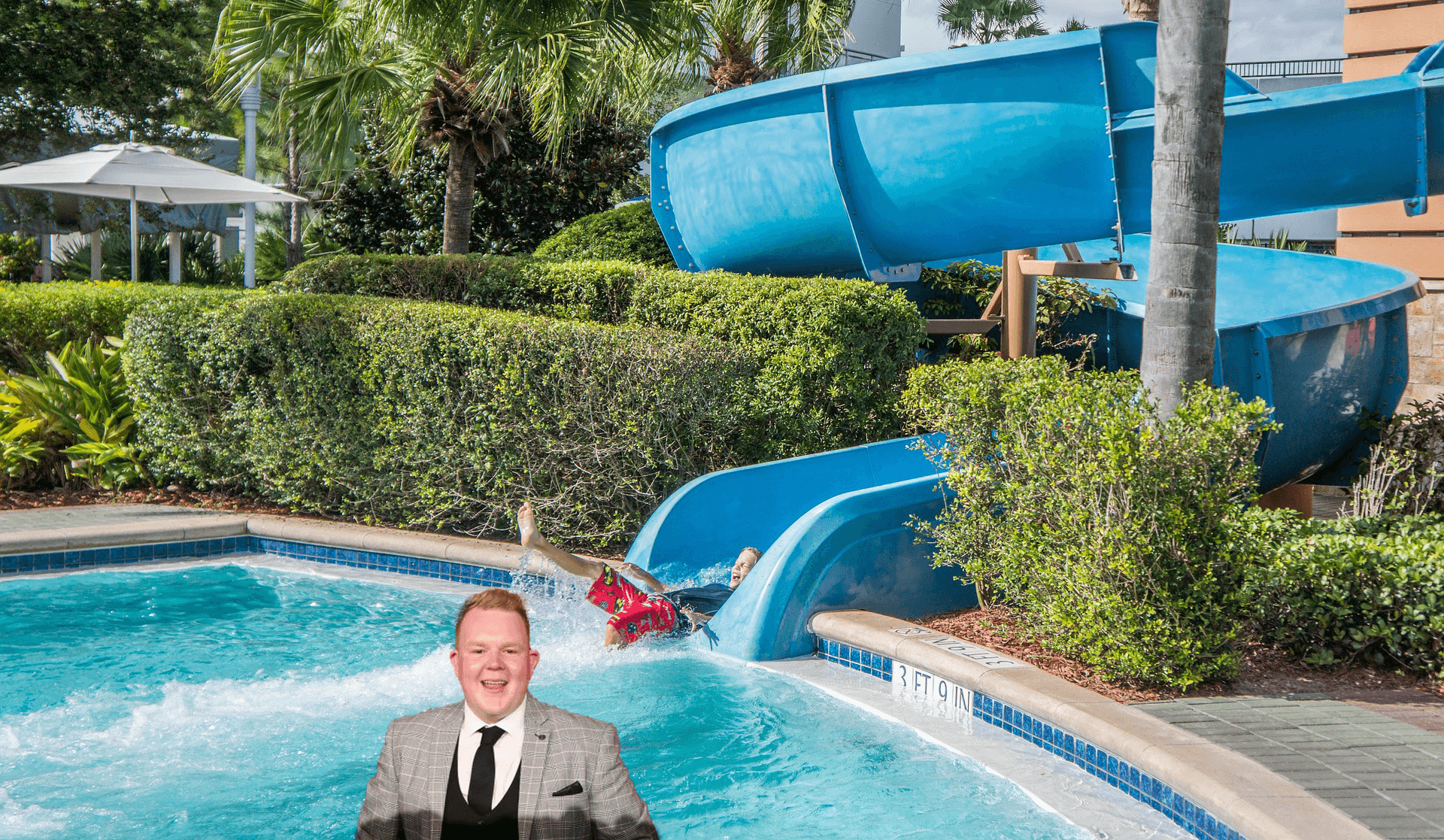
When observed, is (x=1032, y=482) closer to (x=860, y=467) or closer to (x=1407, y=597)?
(x=1407, y=597)

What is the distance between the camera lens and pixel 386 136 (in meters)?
15.7

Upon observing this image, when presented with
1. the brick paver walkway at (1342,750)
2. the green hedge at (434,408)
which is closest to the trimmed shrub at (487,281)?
the green hedge at (434,408)

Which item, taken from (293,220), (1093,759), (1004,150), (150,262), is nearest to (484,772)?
(1093,759)

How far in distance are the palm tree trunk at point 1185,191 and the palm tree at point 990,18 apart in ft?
119

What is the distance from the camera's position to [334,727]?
5.32 m

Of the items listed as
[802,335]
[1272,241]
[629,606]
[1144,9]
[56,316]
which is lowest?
[629,606]

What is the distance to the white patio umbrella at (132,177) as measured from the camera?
45.5ft

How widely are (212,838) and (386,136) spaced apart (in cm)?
1292

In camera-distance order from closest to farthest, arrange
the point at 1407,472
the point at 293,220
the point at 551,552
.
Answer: the point at 551,552 → the point at 1407,472 → the point at 293,220

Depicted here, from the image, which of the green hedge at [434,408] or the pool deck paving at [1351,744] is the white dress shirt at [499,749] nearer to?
the pool deck paving at [1351,744]

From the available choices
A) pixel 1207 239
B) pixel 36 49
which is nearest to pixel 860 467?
pixel 1207 239

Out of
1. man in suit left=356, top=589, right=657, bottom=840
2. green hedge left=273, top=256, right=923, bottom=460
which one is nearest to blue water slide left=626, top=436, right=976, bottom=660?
green hedge left=273, top=256, right=923, bottom=460

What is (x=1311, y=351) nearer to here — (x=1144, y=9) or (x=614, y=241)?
(x=1144, y=9)

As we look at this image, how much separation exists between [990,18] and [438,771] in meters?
42.5
